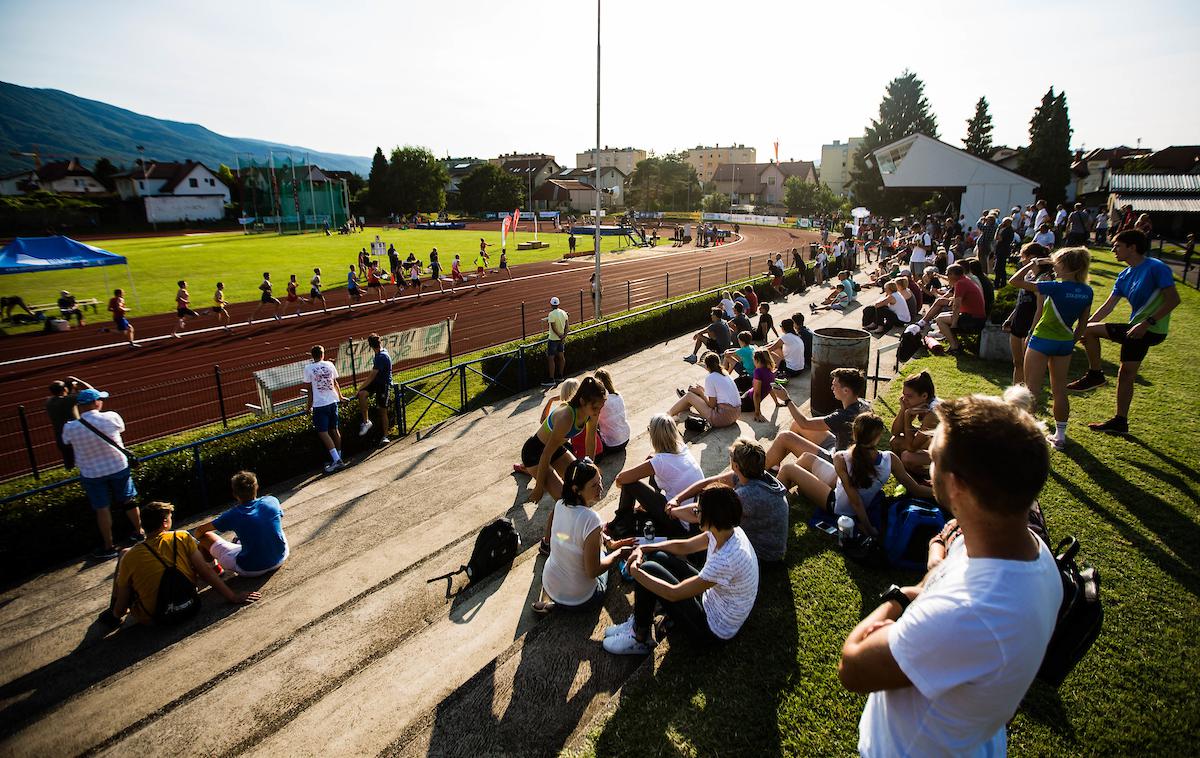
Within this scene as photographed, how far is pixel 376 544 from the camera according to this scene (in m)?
6.82

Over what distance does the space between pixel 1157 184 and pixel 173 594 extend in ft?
146

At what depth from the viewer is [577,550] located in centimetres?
479

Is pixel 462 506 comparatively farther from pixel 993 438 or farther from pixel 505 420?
pixel 993 438

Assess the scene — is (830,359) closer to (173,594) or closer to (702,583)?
(702,583)

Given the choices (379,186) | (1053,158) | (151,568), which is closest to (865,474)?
(151,568)

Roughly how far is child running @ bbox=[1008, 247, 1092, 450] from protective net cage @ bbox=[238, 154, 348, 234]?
220 ft

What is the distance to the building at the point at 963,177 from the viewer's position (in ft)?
100.0

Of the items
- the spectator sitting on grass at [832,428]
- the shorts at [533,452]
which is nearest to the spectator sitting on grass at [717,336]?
the spectator sitting on grass at [832,428]

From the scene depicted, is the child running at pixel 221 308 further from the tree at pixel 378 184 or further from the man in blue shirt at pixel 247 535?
the tree at pixel 378 184

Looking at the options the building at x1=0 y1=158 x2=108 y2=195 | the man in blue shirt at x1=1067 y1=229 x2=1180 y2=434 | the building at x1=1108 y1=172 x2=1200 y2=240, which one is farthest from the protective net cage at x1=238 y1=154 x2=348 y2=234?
the man in blue shirt at x1=1067 y1=229 x2=1180 y2=434

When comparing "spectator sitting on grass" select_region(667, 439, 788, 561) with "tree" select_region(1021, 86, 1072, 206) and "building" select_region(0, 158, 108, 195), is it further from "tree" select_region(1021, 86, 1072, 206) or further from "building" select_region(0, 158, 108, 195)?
"building" select_region(0, 158, 108, 195)

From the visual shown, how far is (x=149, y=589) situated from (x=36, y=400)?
13.1m

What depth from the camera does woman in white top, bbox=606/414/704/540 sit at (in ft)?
18.8

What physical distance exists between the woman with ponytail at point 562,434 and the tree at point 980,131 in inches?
2646
